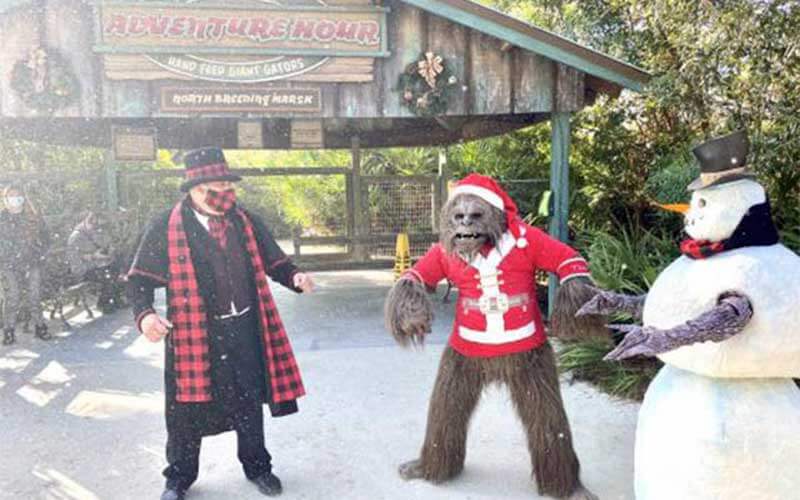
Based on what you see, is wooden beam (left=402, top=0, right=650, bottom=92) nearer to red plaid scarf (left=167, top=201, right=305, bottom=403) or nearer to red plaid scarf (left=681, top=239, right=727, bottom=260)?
→ red plaid scarf (left=167, top=201, right=305, bottom=403)

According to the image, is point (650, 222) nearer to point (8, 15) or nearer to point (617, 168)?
point (617, 168)

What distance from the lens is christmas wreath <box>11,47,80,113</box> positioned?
538 cm

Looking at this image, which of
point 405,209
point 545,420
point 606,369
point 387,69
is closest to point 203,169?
point 545,420

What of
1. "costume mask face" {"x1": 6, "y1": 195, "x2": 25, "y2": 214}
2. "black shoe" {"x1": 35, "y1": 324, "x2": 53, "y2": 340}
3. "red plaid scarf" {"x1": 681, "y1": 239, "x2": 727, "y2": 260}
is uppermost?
"costume mask face" {"x1": 6, "y1": 195, "x2": 25, "y2": 214}

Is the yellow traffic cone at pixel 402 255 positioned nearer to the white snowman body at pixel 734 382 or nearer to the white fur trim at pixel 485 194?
the white fur trim at pixel 485 194

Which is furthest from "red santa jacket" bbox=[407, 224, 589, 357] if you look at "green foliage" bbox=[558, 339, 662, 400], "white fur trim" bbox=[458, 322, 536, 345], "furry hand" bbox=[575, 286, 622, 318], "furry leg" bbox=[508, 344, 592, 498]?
"green foliage" bbox=[558, 339, 662, 400]

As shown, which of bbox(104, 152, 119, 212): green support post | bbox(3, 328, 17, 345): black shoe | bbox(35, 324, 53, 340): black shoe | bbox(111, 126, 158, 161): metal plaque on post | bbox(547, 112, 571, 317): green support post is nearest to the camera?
bbox(547, 112, 571, 317): green support post

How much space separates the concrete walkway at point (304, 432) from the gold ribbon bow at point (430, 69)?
246 cm

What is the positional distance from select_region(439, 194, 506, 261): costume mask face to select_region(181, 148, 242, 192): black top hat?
1.04 metres

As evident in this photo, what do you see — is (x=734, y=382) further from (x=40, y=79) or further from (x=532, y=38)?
(x=40, y=79)

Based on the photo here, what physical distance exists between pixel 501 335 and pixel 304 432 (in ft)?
5.62

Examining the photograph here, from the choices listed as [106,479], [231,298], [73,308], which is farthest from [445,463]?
[73,308]

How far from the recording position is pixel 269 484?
10.9 ft

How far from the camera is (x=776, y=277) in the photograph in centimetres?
210
